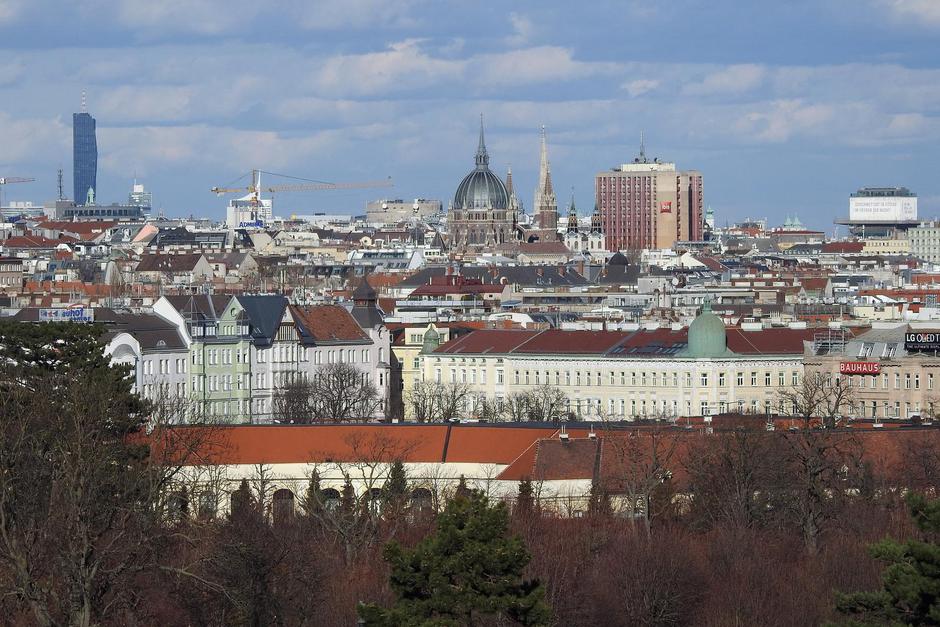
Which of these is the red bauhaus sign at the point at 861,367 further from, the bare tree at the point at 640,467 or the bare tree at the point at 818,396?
the bare tree at the point at 640,467

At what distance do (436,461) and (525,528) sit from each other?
13328 millimetres

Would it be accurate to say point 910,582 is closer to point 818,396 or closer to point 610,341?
point 818,396

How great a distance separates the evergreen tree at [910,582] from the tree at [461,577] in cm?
527

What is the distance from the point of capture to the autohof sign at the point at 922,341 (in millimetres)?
99688

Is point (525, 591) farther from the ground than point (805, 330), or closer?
closer

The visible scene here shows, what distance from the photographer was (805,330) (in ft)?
373

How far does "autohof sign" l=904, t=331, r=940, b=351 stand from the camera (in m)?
99.7

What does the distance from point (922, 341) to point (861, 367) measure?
2.21m

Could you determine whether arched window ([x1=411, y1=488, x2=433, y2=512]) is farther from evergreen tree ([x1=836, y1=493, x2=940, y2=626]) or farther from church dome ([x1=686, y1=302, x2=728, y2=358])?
church dome ([x1=686, y1=302, x2=728, y2=358])

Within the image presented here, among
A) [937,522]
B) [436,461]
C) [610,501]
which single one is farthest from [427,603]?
Result: [436,461]

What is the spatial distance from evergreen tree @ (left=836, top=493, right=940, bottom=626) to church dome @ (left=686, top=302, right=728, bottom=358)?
66.8 meters

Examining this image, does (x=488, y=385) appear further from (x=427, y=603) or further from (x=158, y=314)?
(x=427, y=603)

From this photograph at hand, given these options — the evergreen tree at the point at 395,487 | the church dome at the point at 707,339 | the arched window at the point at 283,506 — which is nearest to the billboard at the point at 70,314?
the church dome at the point at 707,339

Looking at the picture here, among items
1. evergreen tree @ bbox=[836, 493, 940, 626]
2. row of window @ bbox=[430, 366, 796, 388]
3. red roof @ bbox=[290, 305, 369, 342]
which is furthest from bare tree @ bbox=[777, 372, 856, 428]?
evergreen tree @ bbox=[836, 493, 940, 626]
